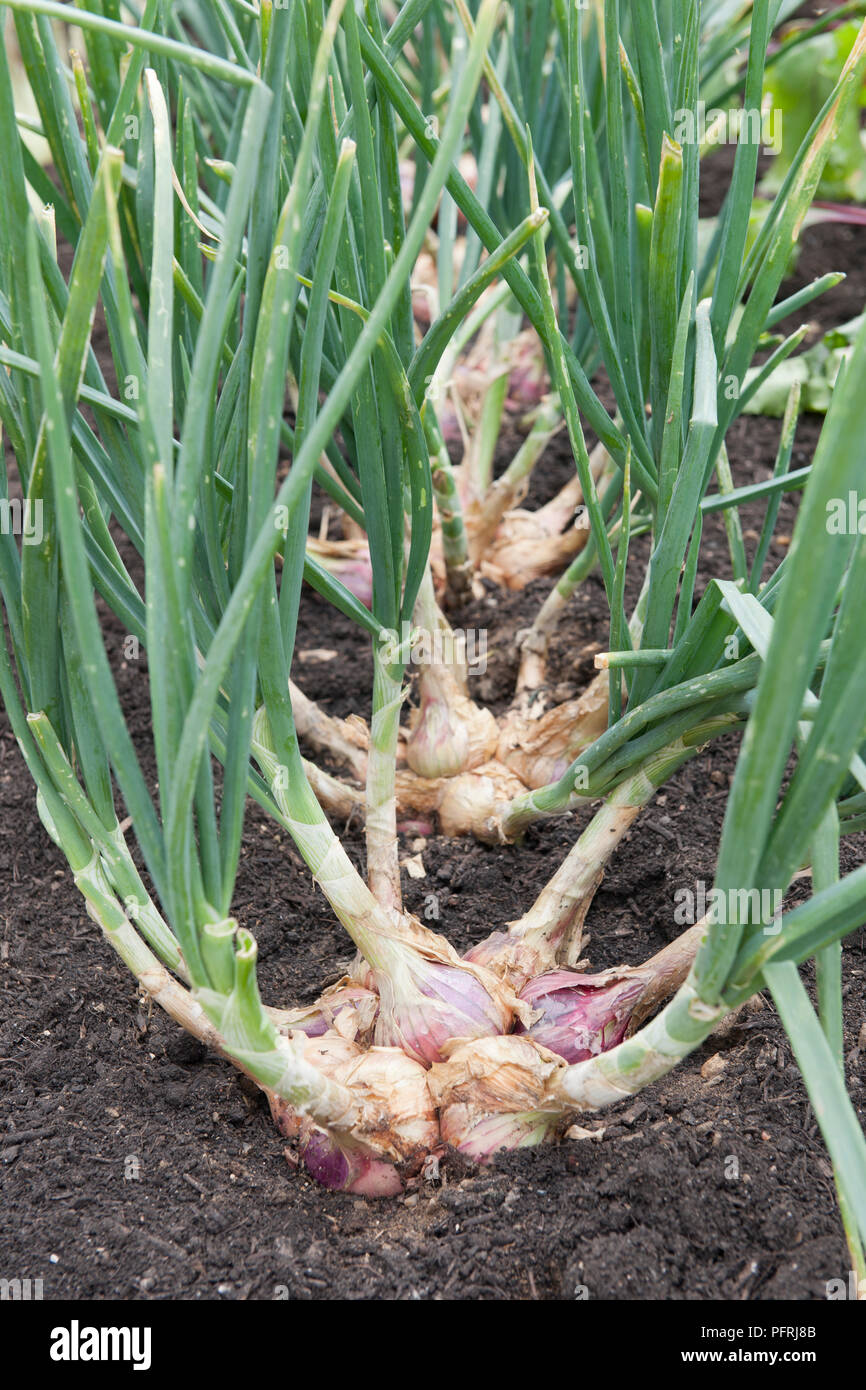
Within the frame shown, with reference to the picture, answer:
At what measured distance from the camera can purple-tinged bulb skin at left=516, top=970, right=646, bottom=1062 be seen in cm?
90

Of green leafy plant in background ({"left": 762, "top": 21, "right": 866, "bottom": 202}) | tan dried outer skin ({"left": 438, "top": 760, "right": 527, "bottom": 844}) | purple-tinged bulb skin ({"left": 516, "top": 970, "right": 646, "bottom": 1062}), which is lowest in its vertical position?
purple-tinged bulb skin ({"left": 516, "top": 970, "right": 646, "bottom": 1062})

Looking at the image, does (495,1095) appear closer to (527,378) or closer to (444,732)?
(444,732)

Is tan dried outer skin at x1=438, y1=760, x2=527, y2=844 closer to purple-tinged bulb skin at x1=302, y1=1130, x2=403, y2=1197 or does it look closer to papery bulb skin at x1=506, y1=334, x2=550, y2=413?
purple-tinged bulb skin at x1=302, y1=1130, x2=403, y2=1197

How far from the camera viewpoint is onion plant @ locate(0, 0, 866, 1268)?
0.61 meters

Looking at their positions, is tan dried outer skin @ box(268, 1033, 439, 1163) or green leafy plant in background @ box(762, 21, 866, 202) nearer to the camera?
tan dried outer skin @ box(268, 1033, 439, 1163)

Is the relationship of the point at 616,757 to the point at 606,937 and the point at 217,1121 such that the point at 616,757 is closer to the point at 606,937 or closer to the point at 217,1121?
the point at 606,937

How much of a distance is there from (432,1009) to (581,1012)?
4.7 inches

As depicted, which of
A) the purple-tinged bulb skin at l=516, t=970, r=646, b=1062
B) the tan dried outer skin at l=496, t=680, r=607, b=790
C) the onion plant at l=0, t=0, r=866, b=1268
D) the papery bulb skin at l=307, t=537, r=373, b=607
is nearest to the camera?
the onion plant at l=0, t=0, r=866, b=1268

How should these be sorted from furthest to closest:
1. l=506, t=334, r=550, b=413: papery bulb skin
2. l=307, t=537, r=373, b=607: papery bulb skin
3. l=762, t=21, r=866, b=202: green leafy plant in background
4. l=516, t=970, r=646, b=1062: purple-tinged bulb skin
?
l=762, t=21, r=866, b=202: green leafy plant in background, l=506, t=334, r=550, b=413: papery bulb skin, l=307, t=537, r=373, b=607: papery bulb skin, l=516, t=970, r=646, b=1062: purple-tinged bulb skin

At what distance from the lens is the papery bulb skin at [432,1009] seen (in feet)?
2.93

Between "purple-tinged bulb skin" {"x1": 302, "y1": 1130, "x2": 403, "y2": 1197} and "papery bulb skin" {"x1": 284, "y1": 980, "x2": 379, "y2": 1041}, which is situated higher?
"papery bulb skin" {"x1": 284, "y1": 980, "x2": 379, "y2": 1041}

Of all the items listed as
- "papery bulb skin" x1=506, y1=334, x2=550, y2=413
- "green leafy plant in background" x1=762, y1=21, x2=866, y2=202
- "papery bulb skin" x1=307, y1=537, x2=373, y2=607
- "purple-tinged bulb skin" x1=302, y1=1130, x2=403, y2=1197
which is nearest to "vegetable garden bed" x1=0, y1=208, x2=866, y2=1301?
"purple-tinged bulb skin" x1=302, y1=1130, x2=403, y2=1197

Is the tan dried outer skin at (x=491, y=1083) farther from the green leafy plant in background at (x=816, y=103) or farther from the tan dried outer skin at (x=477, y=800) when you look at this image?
the green leafy plant in background at (x=816, y=103)

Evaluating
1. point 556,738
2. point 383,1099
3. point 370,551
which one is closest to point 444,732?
point 556,738
